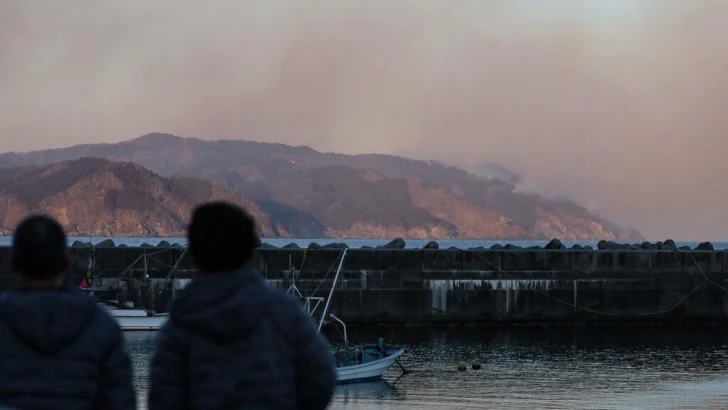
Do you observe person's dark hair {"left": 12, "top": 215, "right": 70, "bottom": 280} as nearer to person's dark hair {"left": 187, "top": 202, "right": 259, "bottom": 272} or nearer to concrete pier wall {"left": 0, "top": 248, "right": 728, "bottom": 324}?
person's dark hair {"left": 187, "top": 202, "right": 259, "bottom": 272}

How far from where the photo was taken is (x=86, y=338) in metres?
4.55

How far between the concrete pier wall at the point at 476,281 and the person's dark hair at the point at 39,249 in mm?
33351

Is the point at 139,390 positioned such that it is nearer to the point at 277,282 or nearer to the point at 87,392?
the point at 277,282

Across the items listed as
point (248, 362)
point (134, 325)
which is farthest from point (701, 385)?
point (248, 362)

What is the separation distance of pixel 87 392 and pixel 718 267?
3836cm

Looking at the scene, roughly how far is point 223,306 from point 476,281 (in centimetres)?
3526

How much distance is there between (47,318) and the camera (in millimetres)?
4520

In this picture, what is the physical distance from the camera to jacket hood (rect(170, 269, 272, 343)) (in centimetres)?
443

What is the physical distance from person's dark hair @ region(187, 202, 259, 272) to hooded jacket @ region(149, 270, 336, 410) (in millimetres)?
57

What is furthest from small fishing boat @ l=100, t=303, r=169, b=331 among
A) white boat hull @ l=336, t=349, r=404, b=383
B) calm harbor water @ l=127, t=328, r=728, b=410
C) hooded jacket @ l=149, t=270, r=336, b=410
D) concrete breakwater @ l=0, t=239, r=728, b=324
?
hooded jacket @ l=149, t=270, r=336, b=410

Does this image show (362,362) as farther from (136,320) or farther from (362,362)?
(136,320)

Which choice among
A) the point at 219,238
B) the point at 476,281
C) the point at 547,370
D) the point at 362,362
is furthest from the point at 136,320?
the point at 219,238

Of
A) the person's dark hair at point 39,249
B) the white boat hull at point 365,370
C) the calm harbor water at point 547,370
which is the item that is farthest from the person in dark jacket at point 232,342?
the white boat hull at point 365,370

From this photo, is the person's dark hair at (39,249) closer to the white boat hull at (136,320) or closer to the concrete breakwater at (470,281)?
the concrete breakwater at (470,281)
